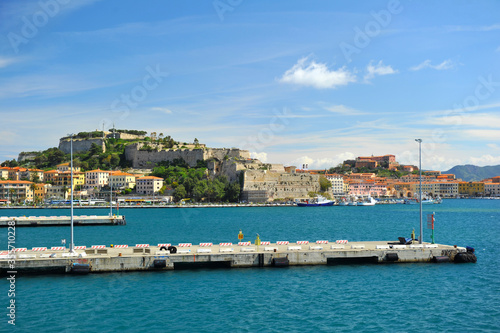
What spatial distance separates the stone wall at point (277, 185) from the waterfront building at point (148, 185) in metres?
19.0

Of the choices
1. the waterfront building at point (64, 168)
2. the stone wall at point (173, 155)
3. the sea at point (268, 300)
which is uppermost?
the stone wall at point (173, 155)

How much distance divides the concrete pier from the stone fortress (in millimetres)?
81061

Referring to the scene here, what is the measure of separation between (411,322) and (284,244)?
480 inches

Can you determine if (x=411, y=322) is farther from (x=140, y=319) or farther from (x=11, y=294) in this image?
(x=11, y=294)

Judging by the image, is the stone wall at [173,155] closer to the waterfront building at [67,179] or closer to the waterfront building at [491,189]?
the waterfront building at [67,179]

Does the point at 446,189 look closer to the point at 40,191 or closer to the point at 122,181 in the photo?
the point at 122,181

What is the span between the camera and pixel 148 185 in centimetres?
10944

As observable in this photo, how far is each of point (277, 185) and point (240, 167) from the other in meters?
9.34

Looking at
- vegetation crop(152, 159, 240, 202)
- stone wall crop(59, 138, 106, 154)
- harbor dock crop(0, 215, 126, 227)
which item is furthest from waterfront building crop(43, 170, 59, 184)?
harbor dock crop(0, 215, 126, 227)

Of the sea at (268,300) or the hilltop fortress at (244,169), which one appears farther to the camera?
the hilltop fortress at (244,169)

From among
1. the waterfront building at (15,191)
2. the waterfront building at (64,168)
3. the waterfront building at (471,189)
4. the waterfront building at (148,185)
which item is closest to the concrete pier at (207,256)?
the waterfront building at (148,185)

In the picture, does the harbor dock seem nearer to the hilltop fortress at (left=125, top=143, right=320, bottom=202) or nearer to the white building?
the hilltop fortress at (left=125, top=143, right=320, bottom=202)

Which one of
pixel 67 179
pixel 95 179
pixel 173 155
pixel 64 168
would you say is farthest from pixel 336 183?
pixel 64 168

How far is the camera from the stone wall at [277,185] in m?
109
